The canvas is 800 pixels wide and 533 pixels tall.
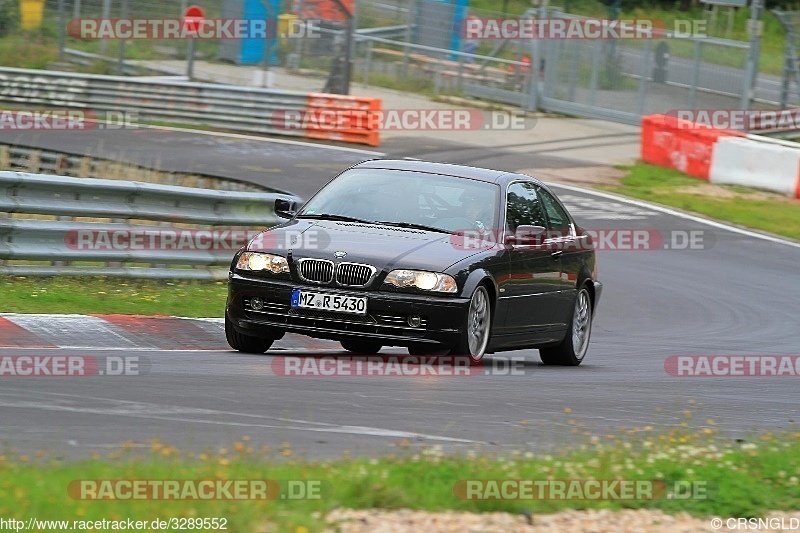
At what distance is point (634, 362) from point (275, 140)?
683 inches

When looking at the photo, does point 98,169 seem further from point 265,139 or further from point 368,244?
point 368,244

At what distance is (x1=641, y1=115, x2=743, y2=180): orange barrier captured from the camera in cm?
2619

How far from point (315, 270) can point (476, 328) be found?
1183 mm

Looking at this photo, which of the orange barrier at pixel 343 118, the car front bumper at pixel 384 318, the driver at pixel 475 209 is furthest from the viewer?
the orange barrier at pixel 343 118

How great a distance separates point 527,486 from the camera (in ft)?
19.6

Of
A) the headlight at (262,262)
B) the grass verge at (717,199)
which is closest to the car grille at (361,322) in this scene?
the headlight at (262,262)

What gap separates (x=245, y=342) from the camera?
1016 cm

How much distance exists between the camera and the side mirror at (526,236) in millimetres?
10594

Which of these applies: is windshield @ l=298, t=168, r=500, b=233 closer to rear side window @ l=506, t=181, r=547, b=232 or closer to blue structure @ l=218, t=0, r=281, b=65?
rear side window @ l=506, t=181, r=547, b=232

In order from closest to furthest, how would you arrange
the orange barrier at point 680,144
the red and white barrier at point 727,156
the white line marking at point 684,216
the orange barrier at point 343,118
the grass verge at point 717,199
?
1. the white line marking at point 684,216
2. the grass verge at point 717,199
3. the red and white barrier at point 727,156
4. the orange barrier at point 680,144
5. the orange barrier at point 343,118

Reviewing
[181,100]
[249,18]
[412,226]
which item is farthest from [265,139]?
[412,226]

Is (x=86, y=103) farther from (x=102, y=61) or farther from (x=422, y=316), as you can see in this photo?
(x=422, y=316)

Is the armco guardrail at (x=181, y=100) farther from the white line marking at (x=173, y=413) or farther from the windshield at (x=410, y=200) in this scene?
the white line marking at (x=173, y=413)

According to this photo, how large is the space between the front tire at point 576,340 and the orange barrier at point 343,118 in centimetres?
1647
